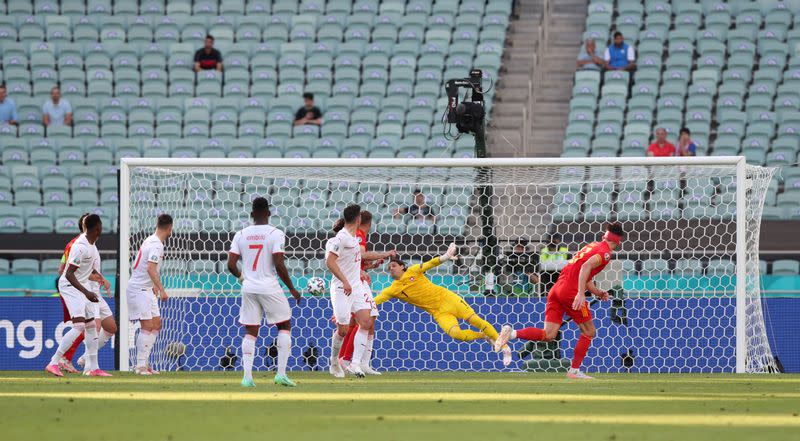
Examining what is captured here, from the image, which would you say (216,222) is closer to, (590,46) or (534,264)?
(534,264)

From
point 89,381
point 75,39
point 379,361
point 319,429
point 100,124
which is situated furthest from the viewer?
point 75,39

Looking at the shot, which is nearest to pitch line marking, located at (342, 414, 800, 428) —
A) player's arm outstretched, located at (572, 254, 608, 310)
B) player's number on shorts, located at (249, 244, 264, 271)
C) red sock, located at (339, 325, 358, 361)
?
player's number on shorts, located at (249, 244, 264, 271)

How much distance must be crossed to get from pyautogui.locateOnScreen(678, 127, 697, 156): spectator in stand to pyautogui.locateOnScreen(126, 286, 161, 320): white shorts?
10.1 metres

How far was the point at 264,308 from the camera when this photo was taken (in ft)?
41.9

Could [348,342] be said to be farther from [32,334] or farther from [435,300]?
[32,334]

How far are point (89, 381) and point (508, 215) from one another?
6694mm

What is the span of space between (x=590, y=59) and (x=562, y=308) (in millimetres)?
11894

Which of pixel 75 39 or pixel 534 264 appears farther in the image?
pixel 75 39

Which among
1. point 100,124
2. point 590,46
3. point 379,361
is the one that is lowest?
point 379,361

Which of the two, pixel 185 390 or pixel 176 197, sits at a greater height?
pixel 176 197

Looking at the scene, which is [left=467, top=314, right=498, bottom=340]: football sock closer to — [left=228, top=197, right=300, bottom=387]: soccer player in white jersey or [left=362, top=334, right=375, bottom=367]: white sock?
[left=362, top=334, right=375, bottom=367]: white sock

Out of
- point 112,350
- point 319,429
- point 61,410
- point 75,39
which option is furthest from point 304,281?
point 75,39

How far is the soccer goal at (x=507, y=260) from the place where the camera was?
16.9 meters

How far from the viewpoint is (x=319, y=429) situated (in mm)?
8164
